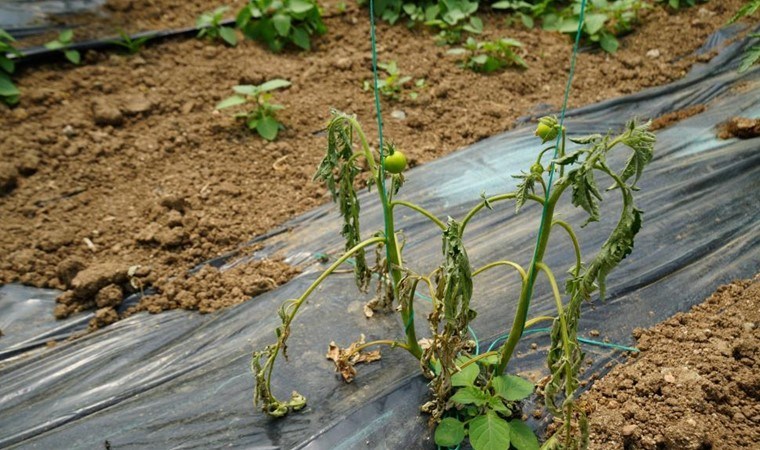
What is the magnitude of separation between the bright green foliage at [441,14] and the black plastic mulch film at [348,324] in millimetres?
1499

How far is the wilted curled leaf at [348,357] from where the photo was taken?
2.07 metres

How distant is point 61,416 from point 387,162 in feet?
4.73

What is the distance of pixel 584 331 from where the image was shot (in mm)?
2203

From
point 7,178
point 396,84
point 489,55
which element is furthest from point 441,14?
point 7,178

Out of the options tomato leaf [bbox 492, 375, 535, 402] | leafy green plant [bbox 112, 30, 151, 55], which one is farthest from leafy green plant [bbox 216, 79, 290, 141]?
tomato leaf [bbox 492, 375, 535, 402]

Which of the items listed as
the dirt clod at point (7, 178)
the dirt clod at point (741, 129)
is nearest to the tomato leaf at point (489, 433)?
the dirt clod at point (741, 129)

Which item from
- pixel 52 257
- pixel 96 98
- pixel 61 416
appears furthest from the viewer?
pixel 96 98

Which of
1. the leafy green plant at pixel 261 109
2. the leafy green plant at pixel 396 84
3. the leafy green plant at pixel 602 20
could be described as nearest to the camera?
the leafy green plant at pixel 261 109

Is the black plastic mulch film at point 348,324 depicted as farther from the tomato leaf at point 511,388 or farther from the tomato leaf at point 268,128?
the tomato leaf at point 268,128

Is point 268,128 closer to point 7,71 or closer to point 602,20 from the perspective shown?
point 7,71

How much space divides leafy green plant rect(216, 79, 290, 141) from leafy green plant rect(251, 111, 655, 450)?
1572mm

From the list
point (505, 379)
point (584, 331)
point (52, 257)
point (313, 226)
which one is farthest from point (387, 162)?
point (52, 257)

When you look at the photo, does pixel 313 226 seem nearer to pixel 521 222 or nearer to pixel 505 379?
pixel 521 222

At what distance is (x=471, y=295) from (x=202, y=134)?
2267 mm
